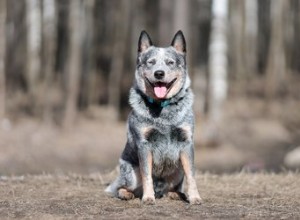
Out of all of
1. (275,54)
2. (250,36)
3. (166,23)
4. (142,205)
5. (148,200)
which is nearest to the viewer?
(142,205)

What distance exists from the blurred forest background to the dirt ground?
13.4ft

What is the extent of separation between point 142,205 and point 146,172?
0.40m

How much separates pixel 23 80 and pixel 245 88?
10.7 metres

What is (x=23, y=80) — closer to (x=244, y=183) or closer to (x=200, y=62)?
(x=200, y=62)

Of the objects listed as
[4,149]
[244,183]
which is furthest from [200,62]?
[244,183]

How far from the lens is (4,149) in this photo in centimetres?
1700

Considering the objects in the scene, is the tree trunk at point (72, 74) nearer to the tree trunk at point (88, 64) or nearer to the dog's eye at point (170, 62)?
the tree trunk at point (88, 64)

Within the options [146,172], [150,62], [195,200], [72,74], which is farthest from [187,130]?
[72,74]

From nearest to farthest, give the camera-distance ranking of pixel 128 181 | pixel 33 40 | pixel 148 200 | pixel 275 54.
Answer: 1. pixel 148 200
2. pixel 128 181
3. pixel 33 40
4. pixel 275 54

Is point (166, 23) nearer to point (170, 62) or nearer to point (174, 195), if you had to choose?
point (170, 62)

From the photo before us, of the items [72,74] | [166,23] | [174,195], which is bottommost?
[174,195]

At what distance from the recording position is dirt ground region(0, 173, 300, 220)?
652 centimetres

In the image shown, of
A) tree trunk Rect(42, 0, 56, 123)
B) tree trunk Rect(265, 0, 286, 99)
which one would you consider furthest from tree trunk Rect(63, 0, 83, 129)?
tree trunk Rect(265, 0, 286, 99)

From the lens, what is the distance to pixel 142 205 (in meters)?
7.07
